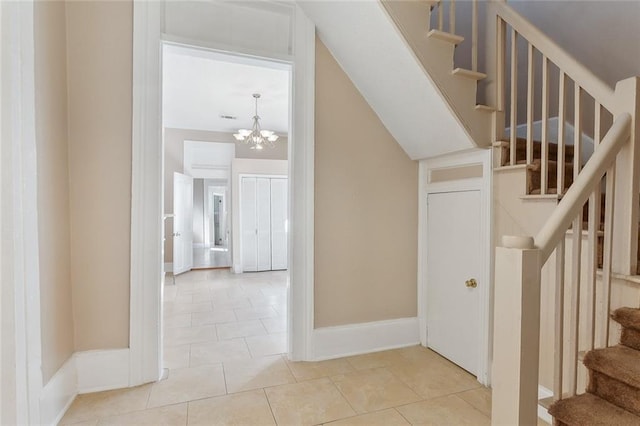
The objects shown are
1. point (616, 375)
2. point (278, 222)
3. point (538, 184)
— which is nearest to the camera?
point (616, 375)

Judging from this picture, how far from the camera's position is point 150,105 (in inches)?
93.8

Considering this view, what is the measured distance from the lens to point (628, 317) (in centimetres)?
157

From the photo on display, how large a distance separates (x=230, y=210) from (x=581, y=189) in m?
6.28

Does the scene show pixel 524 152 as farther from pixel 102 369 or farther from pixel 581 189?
pixel 102 369

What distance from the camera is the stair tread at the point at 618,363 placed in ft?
4.47

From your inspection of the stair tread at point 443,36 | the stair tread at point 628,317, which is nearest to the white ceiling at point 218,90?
the stair tread at point 443,36

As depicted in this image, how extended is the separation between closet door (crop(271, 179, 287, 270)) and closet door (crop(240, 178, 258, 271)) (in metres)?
0.37

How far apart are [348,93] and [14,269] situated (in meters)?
2.59

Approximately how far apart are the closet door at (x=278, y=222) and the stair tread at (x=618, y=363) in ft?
19.1

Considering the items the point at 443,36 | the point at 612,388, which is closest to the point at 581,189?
the point at 612,388

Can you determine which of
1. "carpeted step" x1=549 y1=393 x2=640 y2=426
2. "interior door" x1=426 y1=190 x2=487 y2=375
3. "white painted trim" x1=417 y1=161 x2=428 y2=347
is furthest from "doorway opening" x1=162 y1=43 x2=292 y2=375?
"carpeted step" x1=549 y1=393 x2=640 y2=426

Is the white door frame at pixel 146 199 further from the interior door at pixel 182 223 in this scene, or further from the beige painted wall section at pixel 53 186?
the interior door at pixel 182 223

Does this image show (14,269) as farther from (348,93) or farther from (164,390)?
(348,93)

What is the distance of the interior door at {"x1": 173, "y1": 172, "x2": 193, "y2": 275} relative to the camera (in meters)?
6.47
